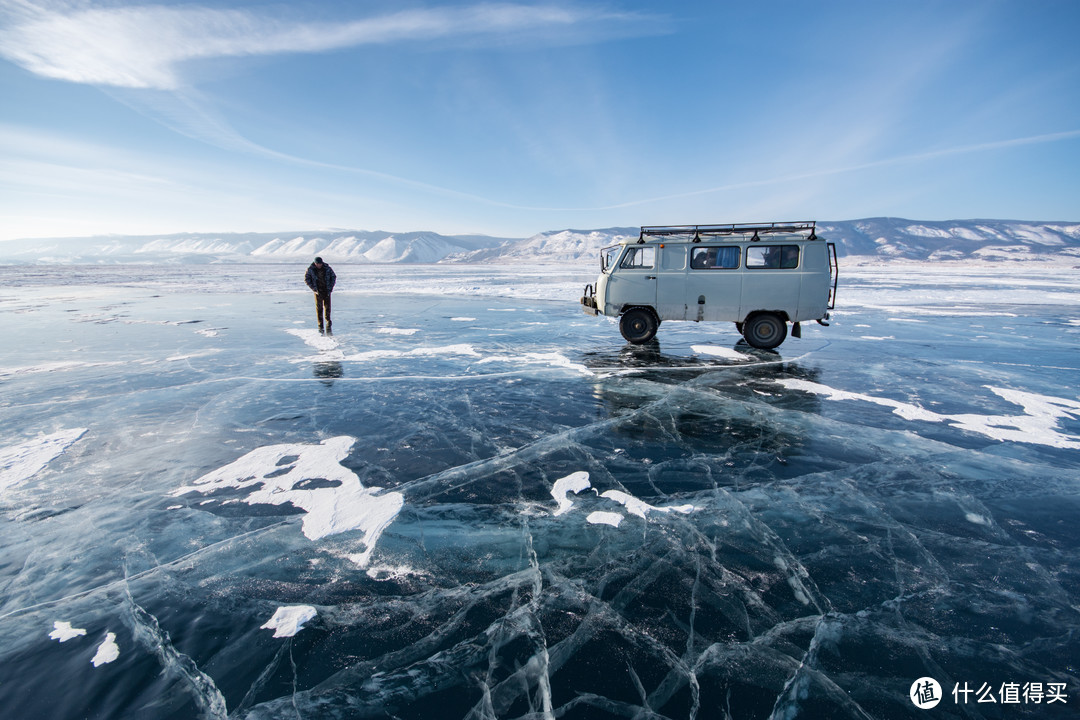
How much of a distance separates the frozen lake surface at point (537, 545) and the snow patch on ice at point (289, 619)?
0.7 inches

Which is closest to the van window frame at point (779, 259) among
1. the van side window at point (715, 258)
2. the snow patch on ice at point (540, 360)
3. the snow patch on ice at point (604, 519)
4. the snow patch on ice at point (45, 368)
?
the van side window at point (715, 258)

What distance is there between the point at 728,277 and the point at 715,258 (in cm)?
48

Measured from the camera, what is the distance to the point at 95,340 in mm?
11312

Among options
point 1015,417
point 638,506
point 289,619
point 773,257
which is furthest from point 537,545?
point 773,257

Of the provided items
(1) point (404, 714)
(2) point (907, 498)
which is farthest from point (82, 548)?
(2) point (907, 498)

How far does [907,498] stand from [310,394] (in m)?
7.74

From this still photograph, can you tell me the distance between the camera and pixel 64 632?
2.85 m

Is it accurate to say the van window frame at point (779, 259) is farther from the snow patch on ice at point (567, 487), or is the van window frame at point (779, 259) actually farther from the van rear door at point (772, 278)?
the snow patch on ice at point (567, 487)

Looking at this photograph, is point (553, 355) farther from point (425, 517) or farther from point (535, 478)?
point (425, 517)

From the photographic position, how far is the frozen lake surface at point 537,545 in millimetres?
2475

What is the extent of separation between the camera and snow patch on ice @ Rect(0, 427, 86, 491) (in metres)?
4.73

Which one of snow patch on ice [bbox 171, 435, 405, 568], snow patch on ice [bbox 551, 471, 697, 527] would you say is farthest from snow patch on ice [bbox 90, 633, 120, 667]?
snow patch on ice [bbox 551, 471, 697, 527]

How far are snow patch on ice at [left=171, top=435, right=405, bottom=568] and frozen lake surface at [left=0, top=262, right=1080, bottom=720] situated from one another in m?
0.03

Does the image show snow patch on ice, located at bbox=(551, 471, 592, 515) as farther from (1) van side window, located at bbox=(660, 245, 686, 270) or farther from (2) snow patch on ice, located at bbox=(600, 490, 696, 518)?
(1) van side window, located at bbox=(660, 245, 686, 270)
